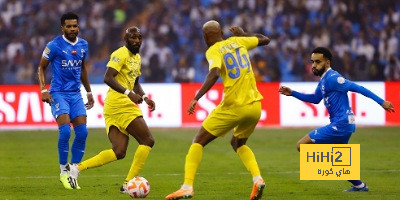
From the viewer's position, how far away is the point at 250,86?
10.5 meters

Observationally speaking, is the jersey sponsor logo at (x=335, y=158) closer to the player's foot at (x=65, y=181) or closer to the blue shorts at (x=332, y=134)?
the blue shorts at (x=332, y=134)

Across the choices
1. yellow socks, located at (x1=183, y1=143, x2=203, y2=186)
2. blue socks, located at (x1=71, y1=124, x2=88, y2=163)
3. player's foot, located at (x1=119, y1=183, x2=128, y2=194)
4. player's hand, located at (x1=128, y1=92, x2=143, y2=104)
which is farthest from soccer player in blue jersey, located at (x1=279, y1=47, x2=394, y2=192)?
blue socks, located at (x1=71, y1=124, x2=88, y2=163)

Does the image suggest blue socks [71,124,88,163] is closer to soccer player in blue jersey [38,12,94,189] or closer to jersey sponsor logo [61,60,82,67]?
soccer player in blue jersey [38,12,94,189]

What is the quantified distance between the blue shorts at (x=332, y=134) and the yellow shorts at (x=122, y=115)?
88.3 inches

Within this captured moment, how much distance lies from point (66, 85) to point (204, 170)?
314 centimetres

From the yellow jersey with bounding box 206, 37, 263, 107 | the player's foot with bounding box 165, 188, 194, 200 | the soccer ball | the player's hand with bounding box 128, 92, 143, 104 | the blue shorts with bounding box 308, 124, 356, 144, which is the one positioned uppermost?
the yellow jersey with bounding box 206, 37, 263, 107

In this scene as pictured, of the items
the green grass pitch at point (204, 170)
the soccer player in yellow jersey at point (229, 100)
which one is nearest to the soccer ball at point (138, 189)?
the green grass pitch at point (204, 170)

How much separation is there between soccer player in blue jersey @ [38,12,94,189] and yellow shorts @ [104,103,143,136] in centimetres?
61

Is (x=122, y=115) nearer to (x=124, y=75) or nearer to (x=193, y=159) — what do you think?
(x=124, y=75)

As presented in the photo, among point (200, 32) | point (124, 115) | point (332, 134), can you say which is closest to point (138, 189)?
point (124, 115)

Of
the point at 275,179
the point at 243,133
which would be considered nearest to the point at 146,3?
the point at 275,179

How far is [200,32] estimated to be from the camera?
2895 centimetres

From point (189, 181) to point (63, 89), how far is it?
9.02ft

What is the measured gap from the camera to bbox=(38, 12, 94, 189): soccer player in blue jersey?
12102 millimetres
